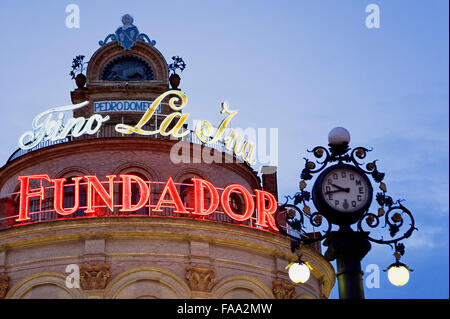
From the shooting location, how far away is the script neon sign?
39.3 metres

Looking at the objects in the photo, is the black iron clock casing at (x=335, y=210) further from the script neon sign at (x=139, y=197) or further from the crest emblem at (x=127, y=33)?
the crest emblem at (x=127, y=33)

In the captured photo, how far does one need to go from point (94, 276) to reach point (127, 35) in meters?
17.5

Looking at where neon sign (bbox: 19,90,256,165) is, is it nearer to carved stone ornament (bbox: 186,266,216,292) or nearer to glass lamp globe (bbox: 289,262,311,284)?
carved stone ornament (bbox: 186,266,216,292)

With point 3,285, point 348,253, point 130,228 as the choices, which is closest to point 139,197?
point 130,228

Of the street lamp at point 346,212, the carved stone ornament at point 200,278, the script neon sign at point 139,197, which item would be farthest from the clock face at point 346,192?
the script neon sign at point 139,197

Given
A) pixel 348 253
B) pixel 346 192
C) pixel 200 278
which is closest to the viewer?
pixel 348 253

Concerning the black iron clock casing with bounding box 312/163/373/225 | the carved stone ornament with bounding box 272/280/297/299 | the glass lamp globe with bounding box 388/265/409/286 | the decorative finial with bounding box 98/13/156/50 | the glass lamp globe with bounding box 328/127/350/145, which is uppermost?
the decorative finial with bounding box 98/13/156/50

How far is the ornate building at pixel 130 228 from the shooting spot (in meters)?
38.2

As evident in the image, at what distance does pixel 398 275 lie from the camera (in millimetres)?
14688

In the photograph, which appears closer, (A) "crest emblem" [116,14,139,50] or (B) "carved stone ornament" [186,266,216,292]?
(B) "carved stone ornament" [186,266,216,292]

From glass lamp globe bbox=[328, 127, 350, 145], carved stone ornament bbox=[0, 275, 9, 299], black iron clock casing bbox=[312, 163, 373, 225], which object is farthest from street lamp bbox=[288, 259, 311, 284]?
carved stone ornament bbox=[0, 275, 9, 299]

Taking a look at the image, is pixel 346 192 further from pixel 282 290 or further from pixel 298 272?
pixel 282 290

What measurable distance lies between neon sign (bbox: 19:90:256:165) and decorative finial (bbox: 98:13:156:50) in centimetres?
581
